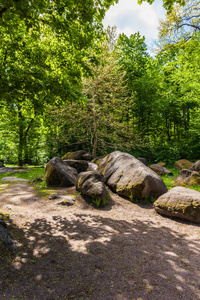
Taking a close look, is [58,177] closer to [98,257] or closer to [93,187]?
[93,187]

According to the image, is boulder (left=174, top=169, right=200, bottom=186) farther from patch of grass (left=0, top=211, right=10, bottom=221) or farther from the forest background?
patch of grass (left=0, top=211, right=10, bottom=221)

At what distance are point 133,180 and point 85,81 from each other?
376 inches

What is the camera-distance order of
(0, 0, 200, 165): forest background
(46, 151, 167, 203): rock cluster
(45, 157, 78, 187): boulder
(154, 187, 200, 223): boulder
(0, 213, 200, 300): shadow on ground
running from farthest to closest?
(45, 157, 78, 187): boulder
(46, 151, 167, 203): rock cluster
(154, 187, 200, 223): boulder
(0, 0, 200, 165): forest background
(0, 213, 200, 300): shadow on ground

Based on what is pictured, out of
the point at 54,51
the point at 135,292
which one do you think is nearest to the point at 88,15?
the point at 54,51

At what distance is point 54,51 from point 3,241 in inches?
252

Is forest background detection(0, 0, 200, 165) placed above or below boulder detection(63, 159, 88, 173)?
above

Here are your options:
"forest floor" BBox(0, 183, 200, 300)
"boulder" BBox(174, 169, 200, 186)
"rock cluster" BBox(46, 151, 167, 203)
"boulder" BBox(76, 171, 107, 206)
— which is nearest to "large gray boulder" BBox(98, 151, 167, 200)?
"rock cluster" BBox(46, 151, 167, 203)

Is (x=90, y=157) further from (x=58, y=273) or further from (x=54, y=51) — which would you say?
(x=58, y=273)

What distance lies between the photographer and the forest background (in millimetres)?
4820

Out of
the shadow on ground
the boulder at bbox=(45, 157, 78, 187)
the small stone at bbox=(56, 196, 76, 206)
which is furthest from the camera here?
the boulder at bbox=(45, 157, 78, 187)

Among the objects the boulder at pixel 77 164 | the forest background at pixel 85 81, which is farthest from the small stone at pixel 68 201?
the boulder at pixel 77 164

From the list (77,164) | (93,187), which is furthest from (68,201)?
(77,164)

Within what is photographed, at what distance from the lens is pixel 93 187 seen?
7426mm

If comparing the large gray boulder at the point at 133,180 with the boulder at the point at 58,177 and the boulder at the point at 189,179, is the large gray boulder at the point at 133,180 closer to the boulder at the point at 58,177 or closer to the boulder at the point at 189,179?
the boulder at the point at 58,177
